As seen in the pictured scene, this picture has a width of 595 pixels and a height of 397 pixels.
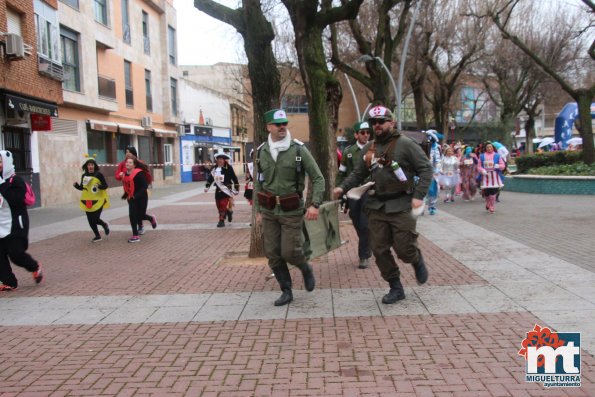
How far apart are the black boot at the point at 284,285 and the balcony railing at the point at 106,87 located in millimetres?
18913

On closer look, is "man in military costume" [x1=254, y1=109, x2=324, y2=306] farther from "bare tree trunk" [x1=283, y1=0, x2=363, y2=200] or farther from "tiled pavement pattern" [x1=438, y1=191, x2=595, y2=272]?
"bare tree trunk" [x1=283, y1=0, x2=363, y2=200]

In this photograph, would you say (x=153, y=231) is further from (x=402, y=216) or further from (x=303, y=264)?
(x=402, y=216)

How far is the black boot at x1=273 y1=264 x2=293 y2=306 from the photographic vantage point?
5.22 meters

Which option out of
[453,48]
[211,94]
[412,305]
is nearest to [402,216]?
[412,305]

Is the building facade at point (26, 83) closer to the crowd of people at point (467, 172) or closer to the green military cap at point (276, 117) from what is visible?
the crowd of people at point (467, 172)

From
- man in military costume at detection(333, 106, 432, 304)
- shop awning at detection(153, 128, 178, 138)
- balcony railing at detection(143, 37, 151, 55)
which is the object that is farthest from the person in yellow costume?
balcony railing at detection(143, 37, 151, 55)

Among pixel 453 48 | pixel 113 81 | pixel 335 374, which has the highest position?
pixel 453 48

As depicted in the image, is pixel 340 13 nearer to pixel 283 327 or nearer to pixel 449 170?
pixel 283 327

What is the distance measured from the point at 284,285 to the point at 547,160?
57.0ft

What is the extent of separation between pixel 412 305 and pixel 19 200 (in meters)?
4.51

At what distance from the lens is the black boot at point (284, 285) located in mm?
5223

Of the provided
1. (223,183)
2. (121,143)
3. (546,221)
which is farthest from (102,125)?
(546,221)

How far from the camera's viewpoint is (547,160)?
1961cm

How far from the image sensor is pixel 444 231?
960 cm
